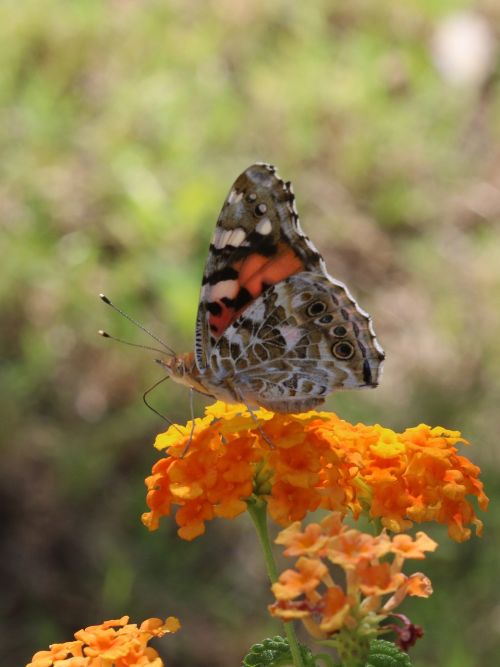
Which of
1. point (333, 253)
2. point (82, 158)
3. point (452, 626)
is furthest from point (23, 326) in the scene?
point (452, 626)

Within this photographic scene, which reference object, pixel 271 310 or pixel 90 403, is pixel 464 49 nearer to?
pixel 90 403

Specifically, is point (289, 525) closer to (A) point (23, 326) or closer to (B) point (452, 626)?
(B) point (452, 626)

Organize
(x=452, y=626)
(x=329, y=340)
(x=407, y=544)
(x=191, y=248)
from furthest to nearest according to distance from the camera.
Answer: (x=191, y=248) → (x=452, y=626) → (x=329, y=340) → (x=407, y=544)

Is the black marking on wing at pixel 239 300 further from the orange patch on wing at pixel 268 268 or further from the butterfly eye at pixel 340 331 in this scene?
the butterfly eye at pixel 340 331

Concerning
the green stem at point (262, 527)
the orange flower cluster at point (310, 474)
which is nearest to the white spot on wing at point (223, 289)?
the orange flower cluster at point (310, 474)

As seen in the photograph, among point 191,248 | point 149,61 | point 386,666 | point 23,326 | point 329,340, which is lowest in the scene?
point 386,666

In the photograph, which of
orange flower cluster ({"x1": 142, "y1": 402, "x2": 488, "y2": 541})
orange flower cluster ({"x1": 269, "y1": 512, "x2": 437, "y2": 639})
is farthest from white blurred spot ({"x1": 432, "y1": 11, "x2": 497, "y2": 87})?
orange flower cluster ({"x1": 269, "y1": 512, "x2": 437, "y2": 639})

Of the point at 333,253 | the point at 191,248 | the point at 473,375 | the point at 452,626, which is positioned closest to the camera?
the point at 452,626
